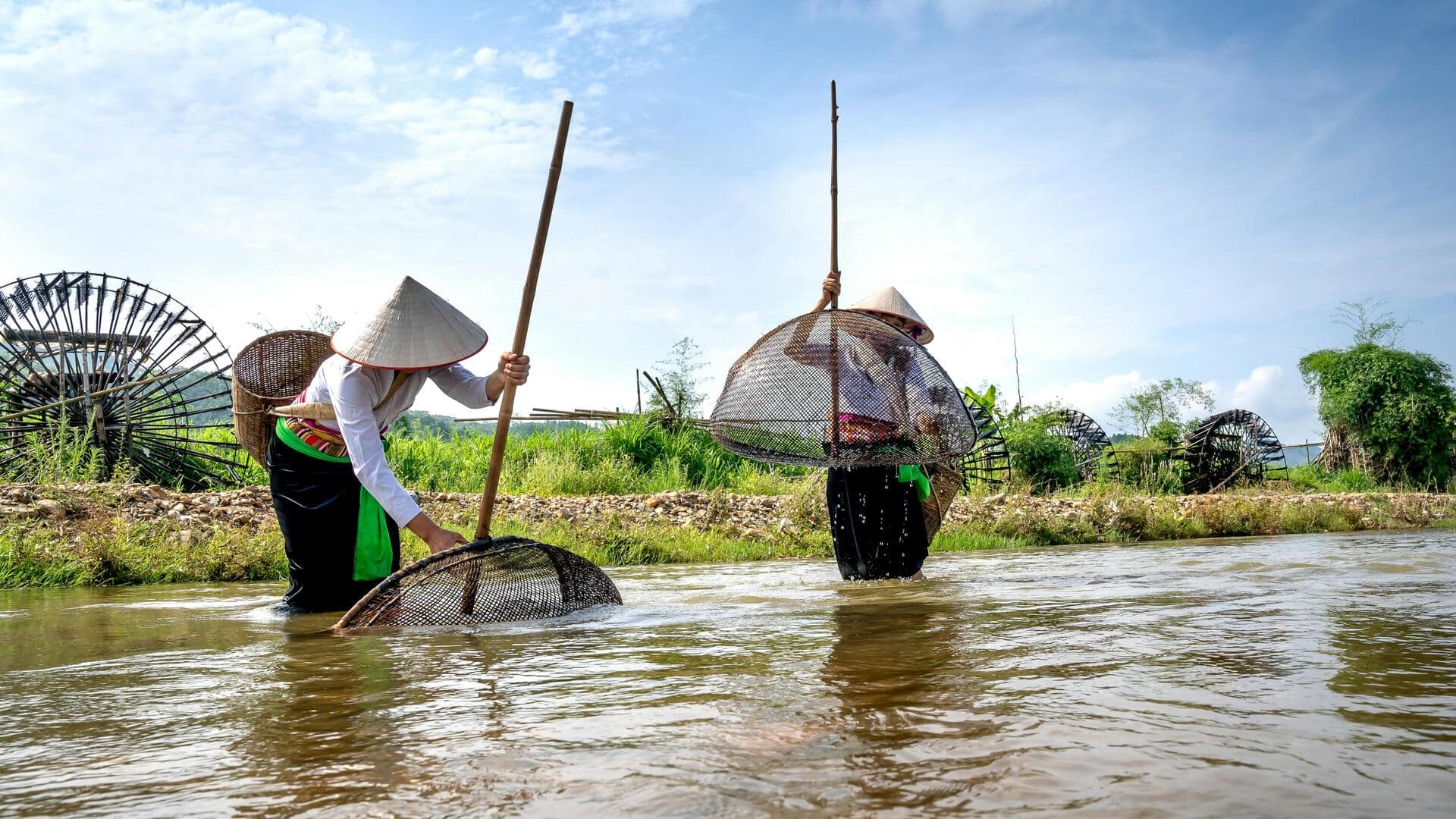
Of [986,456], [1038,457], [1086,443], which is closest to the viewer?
[986,456]

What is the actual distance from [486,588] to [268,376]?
4.33 feet

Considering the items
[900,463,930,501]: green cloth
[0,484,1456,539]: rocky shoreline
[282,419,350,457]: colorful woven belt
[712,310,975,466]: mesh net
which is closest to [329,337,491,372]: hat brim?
[282,419,350,457]: colorful woven belt

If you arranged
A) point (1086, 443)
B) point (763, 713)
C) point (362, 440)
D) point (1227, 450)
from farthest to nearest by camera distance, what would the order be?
point (1086, 443) → point (1227, 450) → point (362, 440) → point (763, 713)

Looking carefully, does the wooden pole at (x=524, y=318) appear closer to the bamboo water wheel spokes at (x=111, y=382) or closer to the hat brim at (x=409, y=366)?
the hat brim at (x=409, y=366)

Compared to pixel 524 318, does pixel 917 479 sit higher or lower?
lower

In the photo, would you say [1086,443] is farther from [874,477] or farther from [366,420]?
[366,420]

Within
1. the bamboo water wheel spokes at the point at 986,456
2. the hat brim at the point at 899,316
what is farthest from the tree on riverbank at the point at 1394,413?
the hat brim at the point at 899,316

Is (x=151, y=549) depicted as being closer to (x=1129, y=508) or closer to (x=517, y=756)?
(x=517, y=756)

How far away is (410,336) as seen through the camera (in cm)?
351

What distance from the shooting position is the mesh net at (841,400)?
16.0 ft

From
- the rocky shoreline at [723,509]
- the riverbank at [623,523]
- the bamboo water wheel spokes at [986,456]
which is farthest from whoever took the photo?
the bamboo water wheel spokes at [986,456]

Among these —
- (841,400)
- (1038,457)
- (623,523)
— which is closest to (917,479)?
(841,400)

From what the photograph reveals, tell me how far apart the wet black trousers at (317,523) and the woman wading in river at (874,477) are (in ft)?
7.45

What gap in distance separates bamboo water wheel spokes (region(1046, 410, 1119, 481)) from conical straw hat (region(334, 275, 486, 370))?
577 inches
